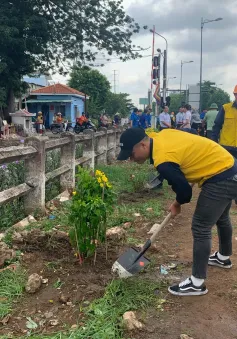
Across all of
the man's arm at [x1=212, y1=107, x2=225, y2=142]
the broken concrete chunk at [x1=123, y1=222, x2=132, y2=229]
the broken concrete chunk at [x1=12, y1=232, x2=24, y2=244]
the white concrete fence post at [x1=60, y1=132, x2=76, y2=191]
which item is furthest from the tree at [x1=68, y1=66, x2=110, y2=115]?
the broken concrete chunk at [x1=12, y1=232, x2=24, y2=244]

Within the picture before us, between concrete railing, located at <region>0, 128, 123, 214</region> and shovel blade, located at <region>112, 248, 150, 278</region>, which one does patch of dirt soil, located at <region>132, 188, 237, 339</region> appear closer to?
shovel blade, located at <region>112, 248, 150, 278</region>

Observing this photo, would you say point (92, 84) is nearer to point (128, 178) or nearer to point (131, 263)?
point (128, 178)

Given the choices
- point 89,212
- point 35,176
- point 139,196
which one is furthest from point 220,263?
point 139,196

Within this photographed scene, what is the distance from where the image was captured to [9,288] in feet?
11.0

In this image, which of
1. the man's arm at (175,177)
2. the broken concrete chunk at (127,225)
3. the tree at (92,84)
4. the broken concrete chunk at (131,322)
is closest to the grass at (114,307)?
the broken concrete chunk at (131,322)

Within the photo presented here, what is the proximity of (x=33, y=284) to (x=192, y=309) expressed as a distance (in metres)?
1.25

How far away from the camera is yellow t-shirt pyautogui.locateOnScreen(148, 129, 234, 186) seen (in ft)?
9.98

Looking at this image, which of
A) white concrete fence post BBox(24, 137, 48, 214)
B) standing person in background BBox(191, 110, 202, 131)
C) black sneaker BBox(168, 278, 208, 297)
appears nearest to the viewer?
black sneaker BBox(168, 278, 208, 297)

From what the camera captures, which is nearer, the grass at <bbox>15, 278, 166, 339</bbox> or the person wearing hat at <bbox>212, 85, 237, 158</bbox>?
the grass at <bbox>15, 278, 166, 339</bbox>

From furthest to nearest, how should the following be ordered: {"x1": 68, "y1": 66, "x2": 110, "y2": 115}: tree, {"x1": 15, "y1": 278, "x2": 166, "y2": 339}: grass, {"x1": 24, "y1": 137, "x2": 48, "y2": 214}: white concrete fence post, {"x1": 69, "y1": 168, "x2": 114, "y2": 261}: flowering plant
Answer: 1. {"x1": 68, "y1": 66, "x2": 110, "y2": 115}: tree
2. {"x1": 24, "y1": 137, "x2": 48, "y2": 214}: white concrete fence post
3. {"x1": 69, "y1": 168, "x2": 114, "y2": 261}: flowering plant
4. {"x1": 15, "y1": 278, "x2": 166, "y2": 339}: grass

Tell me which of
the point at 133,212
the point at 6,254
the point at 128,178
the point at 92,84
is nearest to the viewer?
the point at 6,254

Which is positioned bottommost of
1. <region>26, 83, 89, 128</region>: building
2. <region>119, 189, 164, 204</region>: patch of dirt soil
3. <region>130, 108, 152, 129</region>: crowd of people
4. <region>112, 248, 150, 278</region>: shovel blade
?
<region>119, 189, 164, 204</region>: patch of dirt soil

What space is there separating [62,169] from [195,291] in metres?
3.85

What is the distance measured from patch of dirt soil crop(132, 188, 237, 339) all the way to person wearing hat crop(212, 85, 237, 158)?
1776 mm
